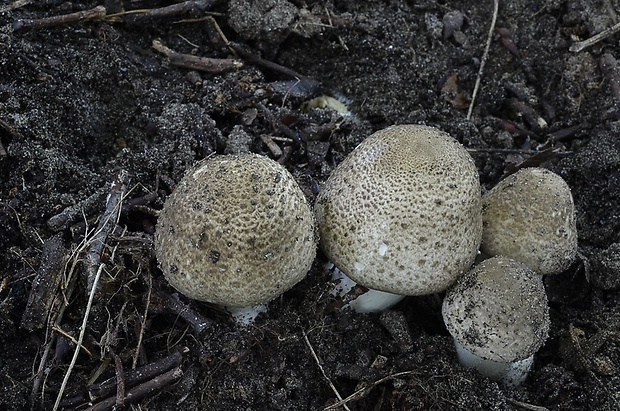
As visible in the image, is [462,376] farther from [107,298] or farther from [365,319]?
[107,298]

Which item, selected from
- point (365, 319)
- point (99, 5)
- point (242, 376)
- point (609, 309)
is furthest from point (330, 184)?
point (99, 5)

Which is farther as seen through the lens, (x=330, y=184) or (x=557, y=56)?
(x=557, y=56)

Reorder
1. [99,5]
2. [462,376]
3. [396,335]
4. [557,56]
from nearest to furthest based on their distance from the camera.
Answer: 1. [462,376]
2. [396,335]
3. [99,5]
4. [557,56]

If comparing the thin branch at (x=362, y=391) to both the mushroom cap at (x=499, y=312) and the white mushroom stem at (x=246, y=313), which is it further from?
the white mushroom stem at (x=246, y=313)

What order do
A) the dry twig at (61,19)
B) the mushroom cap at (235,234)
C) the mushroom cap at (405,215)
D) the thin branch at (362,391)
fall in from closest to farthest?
the mushroom cap at (235,234) → the mushroom cap at (405,215) → the thin branch at (362,391) → the dry twig at (61,19)

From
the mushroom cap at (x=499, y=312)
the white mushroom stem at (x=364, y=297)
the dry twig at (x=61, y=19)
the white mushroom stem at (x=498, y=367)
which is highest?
the dry twig at (x=61, y=19)

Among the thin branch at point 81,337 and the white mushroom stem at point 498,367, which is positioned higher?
the thin branch at point 81,337

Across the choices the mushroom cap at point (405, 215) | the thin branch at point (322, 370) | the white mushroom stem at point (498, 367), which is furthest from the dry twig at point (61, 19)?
the white mushroom stem at point (498, 367)

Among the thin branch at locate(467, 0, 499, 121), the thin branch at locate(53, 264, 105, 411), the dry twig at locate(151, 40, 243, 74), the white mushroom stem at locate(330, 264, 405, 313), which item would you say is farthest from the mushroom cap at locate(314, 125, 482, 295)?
the dry twig at locate(151, 40, 243, 74)
